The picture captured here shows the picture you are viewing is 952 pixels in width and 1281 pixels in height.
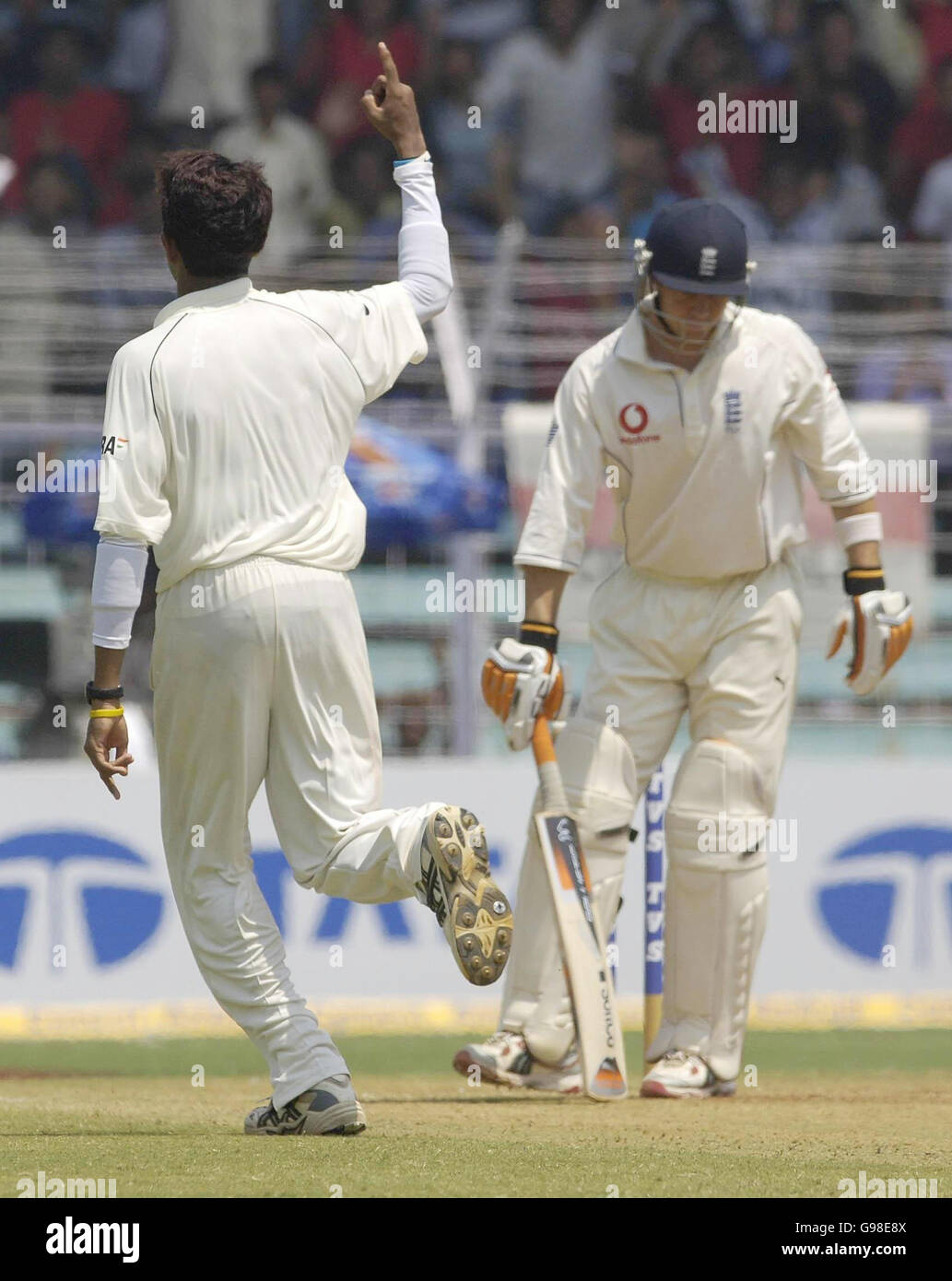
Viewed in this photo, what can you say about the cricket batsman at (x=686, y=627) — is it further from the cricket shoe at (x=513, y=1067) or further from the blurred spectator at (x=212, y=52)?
the blurred spectator at (x=212, y=52)

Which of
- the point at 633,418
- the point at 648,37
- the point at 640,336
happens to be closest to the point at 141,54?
the point at 648,37

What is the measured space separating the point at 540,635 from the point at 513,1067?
121cm

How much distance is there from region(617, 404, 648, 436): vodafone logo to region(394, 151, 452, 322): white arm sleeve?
1131mm

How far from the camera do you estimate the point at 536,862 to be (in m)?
6.13

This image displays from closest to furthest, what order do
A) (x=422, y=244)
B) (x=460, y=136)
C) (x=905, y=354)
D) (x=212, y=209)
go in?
1. (x=212, y=209)
2. (x=422, y=244)
3. (x=905, y=354)
4. (x=460, y=136)

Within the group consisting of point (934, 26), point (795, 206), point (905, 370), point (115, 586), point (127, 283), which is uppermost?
point (934, 26)

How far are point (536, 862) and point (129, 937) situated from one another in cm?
293

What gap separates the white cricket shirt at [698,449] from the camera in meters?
6.00

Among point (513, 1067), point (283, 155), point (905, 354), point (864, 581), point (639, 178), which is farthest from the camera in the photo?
point (283, 155)

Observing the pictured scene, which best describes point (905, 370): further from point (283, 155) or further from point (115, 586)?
point (115, 586)

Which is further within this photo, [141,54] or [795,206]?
[141,54]

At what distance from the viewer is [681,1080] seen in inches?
231

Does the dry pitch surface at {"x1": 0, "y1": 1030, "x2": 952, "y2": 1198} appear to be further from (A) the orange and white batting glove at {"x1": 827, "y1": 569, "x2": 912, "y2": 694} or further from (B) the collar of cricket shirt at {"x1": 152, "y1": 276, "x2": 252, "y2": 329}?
(B) the collar of cricket shirt at {"x1": 152, "y1": 276, "x2": 252, "y2": 329}
